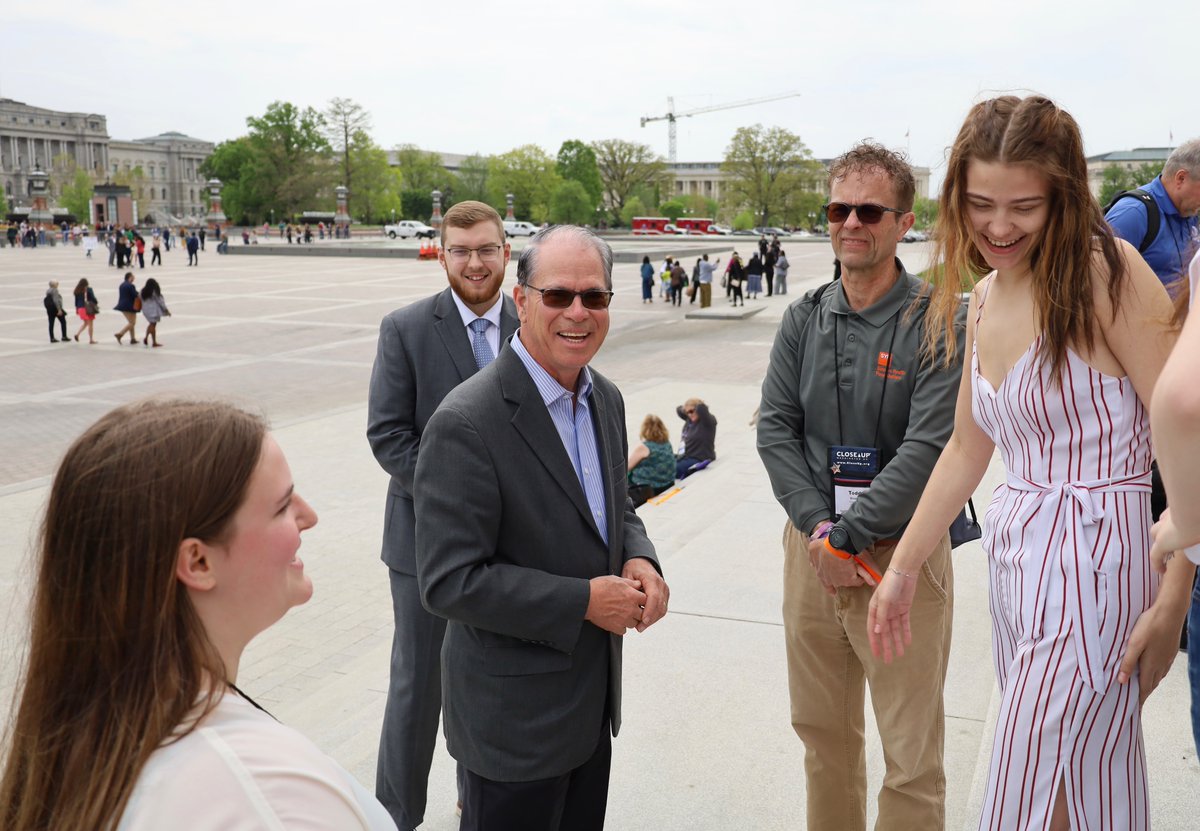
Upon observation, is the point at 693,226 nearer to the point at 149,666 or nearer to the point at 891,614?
the point at 891,614

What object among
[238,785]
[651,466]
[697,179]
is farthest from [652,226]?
[238,785]

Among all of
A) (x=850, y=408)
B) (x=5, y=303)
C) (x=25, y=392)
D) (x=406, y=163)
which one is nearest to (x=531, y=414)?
(x=850, y=408)

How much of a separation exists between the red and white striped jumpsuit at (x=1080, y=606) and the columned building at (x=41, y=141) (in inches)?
5884

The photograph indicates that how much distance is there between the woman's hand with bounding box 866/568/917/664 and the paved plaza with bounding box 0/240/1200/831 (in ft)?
3.59

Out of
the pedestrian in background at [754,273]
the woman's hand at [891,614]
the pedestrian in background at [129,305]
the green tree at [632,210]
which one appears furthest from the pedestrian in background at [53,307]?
the green tree at [632,210]

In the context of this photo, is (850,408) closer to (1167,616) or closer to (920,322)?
(920,322)

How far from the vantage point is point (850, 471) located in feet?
10.3

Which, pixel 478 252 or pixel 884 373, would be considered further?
pixel 478 252

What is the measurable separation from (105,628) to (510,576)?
1.24 meters

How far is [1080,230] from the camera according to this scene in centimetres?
230

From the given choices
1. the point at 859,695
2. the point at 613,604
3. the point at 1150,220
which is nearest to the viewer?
the point at 613,604

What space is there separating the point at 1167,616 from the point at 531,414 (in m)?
1.44

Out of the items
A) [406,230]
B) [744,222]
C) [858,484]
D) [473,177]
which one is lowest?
[858,484]

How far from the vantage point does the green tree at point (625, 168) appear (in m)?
Result: 118
